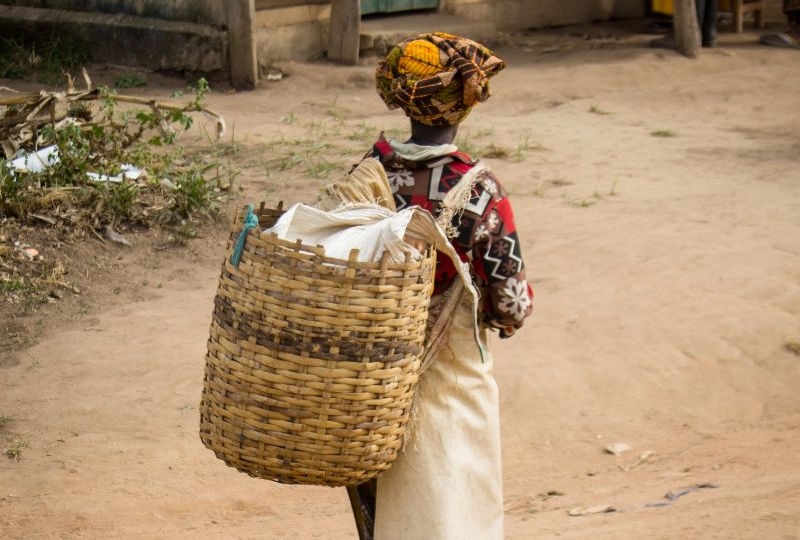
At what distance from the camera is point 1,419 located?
406 centimetres

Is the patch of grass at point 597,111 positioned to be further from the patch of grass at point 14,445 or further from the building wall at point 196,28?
the patch of grass at point 14,445

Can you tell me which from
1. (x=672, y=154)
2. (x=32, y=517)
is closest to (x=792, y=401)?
(x=32, y=517)

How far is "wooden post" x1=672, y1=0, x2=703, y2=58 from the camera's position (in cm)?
1045

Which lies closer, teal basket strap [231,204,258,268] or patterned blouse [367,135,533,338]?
teal basket strap [231,204,258,268]

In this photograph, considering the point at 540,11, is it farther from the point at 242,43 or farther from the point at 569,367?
the point at 569,367

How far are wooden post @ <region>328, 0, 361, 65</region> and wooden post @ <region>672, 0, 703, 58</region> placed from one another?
10.4 ft

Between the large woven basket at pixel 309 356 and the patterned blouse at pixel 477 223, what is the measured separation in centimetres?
24

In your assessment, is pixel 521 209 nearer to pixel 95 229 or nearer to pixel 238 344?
pixel 95 229

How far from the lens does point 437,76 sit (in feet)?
7.34

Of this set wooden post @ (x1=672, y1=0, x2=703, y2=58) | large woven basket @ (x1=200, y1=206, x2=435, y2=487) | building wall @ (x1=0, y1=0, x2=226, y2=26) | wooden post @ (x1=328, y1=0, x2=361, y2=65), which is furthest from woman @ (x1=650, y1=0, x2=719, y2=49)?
large woven basket @ (x1=200, y1=206, x2=435, y2=487)

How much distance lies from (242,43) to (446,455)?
22.8 ft

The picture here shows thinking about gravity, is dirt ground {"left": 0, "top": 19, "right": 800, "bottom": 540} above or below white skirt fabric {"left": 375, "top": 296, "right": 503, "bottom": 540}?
below

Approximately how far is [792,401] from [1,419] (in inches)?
122

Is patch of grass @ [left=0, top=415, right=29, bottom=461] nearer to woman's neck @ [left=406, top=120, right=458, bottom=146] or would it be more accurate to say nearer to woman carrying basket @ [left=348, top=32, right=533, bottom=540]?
woman carrying basket @ [left=348, top=32, right=533, bottom=540]
